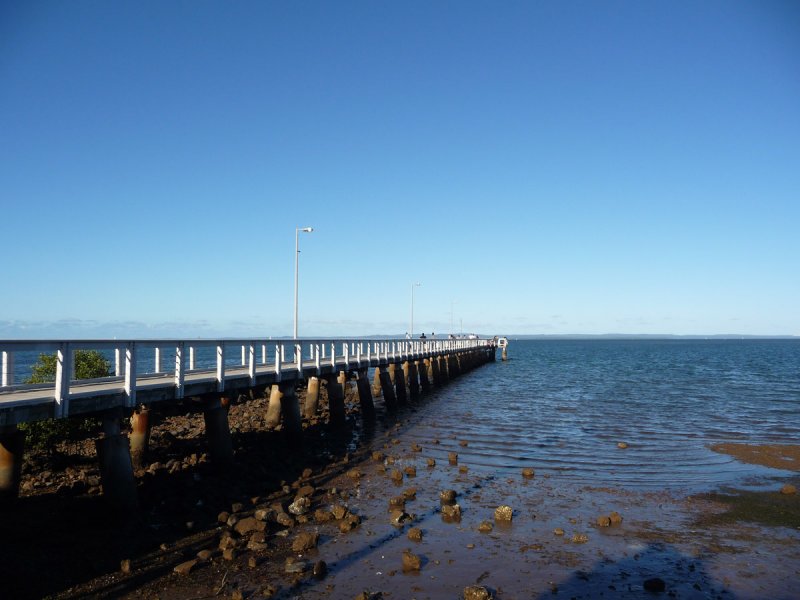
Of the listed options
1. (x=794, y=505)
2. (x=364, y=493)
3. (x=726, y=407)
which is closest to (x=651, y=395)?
(x=726, y=407)

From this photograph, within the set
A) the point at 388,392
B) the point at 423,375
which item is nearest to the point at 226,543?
the point at 388,392

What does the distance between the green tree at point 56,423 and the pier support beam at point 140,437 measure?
2.05 metres

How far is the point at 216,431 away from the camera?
1594 centimetres

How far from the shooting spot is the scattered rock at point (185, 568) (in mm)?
9289

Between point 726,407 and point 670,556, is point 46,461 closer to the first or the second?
point 670,556

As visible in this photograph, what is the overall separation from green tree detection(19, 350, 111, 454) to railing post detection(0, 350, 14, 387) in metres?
3.34

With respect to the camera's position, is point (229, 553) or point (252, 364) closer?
point (229, 553)

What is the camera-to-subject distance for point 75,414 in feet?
35.4

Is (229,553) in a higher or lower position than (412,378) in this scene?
lower

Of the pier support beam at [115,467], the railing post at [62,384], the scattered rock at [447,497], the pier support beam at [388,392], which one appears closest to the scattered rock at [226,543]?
the pier support beam at [115,467]

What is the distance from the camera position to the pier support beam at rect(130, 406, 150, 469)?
50.7ft

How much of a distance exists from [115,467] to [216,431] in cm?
444

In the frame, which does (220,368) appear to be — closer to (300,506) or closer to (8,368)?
(300,506)

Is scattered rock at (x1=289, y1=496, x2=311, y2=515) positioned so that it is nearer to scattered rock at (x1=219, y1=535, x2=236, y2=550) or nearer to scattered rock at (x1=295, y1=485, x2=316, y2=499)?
scattered rock at (x1=295, y1=485, x2=316, y2=499)
